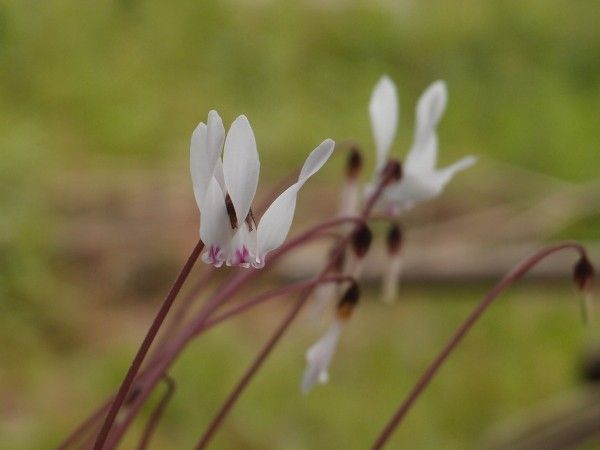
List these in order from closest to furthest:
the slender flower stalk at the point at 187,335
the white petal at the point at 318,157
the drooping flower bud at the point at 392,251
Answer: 1. the white petal at the point at 318,157
2. the slender flower stalk at the point at 187,335
3. the drooping flower bud at the point at 392,251

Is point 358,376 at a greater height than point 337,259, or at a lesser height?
lesser

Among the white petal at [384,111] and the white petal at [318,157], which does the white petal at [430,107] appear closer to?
the white petal at [384,111]

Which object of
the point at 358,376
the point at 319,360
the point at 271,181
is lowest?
the point at 358,376

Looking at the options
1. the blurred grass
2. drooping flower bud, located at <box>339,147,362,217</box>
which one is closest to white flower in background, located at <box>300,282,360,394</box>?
drooping flower bud, located at <box>339,147,362,217</box>

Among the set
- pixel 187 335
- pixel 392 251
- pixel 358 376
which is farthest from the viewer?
pixel 358 376

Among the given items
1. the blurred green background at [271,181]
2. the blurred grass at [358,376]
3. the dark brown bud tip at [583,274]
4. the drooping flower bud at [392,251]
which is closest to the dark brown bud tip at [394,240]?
the drooping flower bud at [392,251]

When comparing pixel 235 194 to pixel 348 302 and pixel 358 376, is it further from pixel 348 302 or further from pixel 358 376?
pixel 358 376

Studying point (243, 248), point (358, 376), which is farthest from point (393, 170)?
point (358, 376)
